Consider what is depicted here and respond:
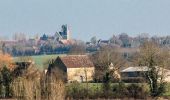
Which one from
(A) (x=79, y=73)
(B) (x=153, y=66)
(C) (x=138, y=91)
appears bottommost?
(C) (x=138, y=91)

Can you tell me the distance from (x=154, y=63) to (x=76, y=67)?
25.8 metres

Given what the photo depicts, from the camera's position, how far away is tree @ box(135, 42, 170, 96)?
5350 cm

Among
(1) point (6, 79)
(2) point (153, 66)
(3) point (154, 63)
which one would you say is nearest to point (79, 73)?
(1) point (6, 79)

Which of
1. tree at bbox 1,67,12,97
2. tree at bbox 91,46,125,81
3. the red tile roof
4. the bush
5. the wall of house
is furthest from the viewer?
the red tile roof

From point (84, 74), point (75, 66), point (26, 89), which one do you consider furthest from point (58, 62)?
point (26, 89)

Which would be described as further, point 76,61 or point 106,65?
point 76,61

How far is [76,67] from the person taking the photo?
260 feet

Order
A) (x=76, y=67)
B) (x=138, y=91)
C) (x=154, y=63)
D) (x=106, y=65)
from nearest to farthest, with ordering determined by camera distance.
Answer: (x=138, y=91), (x=154, y=63), (x=106, y=65), (x=76, y=67)

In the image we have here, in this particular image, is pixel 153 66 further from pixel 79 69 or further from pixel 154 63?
pixel 79 69

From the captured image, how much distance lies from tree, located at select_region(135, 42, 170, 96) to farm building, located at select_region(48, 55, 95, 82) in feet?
49.3

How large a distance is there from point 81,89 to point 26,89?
66.4ft

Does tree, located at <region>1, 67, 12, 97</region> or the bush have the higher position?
tree, located at <region>1, 67, 12, 97</region>

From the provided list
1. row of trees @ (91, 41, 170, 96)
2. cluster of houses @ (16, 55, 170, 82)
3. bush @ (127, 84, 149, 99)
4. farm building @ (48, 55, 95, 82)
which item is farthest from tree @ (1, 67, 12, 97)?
bush @ (127, 84, 149, 99)

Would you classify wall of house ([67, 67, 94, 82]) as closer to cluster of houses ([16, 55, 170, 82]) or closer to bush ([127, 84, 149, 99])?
cluster of houses ([16, 55, 170, 82])
